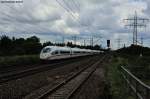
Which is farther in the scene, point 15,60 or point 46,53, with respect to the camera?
point 46,53

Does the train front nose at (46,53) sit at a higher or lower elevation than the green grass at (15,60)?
higher

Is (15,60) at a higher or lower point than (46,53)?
lower

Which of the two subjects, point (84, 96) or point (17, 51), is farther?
point (17, 51)

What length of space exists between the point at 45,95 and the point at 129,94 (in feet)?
12.0

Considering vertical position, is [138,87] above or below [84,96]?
above

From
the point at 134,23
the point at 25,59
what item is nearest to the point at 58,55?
the point at 25,59

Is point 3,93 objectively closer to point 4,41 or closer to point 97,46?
point 4,41

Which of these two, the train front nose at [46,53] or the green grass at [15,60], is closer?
the green grass at [15,60]

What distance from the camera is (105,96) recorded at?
43.0 feet

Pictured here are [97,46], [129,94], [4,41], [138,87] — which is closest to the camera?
[138,87]

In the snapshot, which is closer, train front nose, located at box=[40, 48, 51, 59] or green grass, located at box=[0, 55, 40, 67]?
green grass, located at box=[0, 55, 40, 67]

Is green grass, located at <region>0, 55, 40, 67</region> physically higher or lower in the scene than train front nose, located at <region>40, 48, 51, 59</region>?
lower

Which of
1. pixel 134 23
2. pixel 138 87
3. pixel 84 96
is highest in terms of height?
pixel 134 23

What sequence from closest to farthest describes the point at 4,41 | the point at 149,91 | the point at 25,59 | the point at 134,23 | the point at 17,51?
the point at 149,91
the point at 25,59
the point at 134,23
the point at 17,51
the point at 4,41
